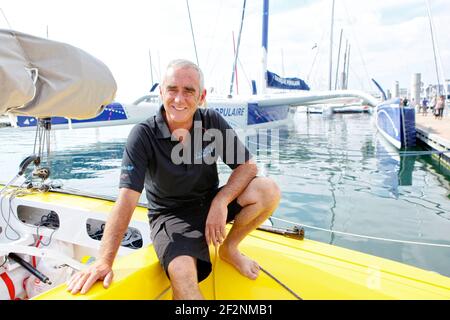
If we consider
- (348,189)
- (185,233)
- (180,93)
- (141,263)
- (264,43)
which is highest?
(264,43)

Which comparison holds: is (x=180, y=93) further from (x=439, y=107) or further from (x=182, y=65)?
(x=439, y=107)

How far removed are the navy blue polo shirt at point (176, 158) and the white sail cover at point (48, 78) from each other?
38 cm

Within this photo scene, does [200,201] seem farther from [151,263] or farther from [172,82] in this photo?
[172,82]

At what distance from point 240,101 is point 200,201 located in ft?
39.3

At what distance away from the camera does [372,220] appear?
13.9 ft

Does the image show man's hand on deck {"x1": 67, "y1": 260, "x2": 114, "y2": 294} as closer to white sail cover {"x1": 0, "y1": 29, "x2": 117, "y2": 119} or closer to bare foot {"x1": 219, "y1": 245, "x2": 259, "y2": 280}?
bare foot {"x1": 219, "y1": 245, "x2": 259, "y2": 280}

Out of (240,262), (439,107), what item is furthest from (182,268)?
(439,107)

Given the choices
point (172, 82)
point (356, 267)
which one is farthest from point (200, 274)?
point (172, 82)

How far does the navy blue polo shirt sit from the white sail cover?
0.38m

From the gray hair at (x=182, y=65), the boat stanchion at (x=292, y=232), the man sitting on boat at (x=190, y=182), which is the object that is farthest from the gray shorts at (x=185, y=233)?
the gray hair at (x=182, y=65)

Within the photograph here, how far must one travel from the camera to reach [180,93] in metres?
1.76

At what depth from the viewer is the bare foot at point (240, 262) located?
167 cm

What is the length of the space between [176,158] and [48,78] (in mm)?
744

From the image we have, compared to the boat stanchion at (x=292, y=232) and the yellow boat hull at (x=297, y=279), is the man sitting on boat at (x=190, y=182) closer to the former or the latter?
the yellow boat hull at (x=297, y=279)
